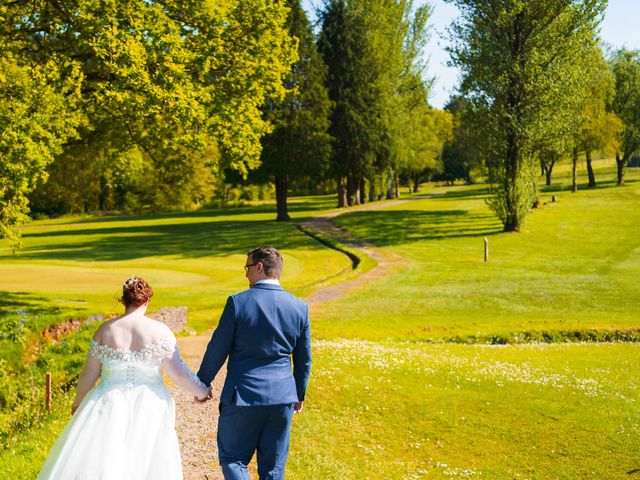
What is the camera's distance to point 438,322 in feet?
82.8

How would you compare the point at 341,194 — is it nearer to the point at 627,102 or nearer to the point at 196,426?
the point at 627,102

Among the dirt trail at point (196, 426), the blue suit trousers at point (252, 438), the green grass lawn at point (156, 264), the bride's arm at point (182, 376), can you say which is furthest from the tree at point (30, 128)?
the blue suit trousers at point (252, 438)

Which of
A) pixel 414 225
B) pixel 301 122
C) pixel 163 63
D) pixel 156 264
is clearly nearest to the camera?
pixel 163 63

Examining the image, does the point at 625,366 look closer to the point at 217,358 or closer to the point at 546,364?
the point at 546,364

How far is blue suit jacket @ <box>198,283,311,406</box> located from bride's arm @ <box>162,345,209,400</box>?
128mm

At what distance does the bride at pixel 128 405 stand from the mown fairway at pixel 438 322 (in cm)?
308

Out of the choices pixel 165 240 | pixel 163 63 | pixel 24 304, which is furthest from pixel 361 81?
pixel 24 304

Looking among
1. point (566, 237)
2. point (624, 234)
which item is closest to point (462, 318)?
point (566, 237)

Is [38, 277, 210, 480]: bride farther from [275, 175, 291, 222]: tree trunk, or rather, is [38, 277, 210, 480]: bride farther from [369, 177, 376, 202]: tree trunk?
[369, 177, 376, 202]: tree trunk

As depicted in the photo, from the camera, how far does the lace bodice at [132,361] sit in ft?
21.3

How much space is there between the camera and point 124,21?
23219 millimetres

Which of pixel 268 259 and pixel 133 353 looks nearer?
pixel 133 353

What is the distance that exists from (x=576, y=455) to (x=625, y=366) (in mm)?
7512

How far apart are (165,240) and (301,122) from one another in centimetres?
1689
